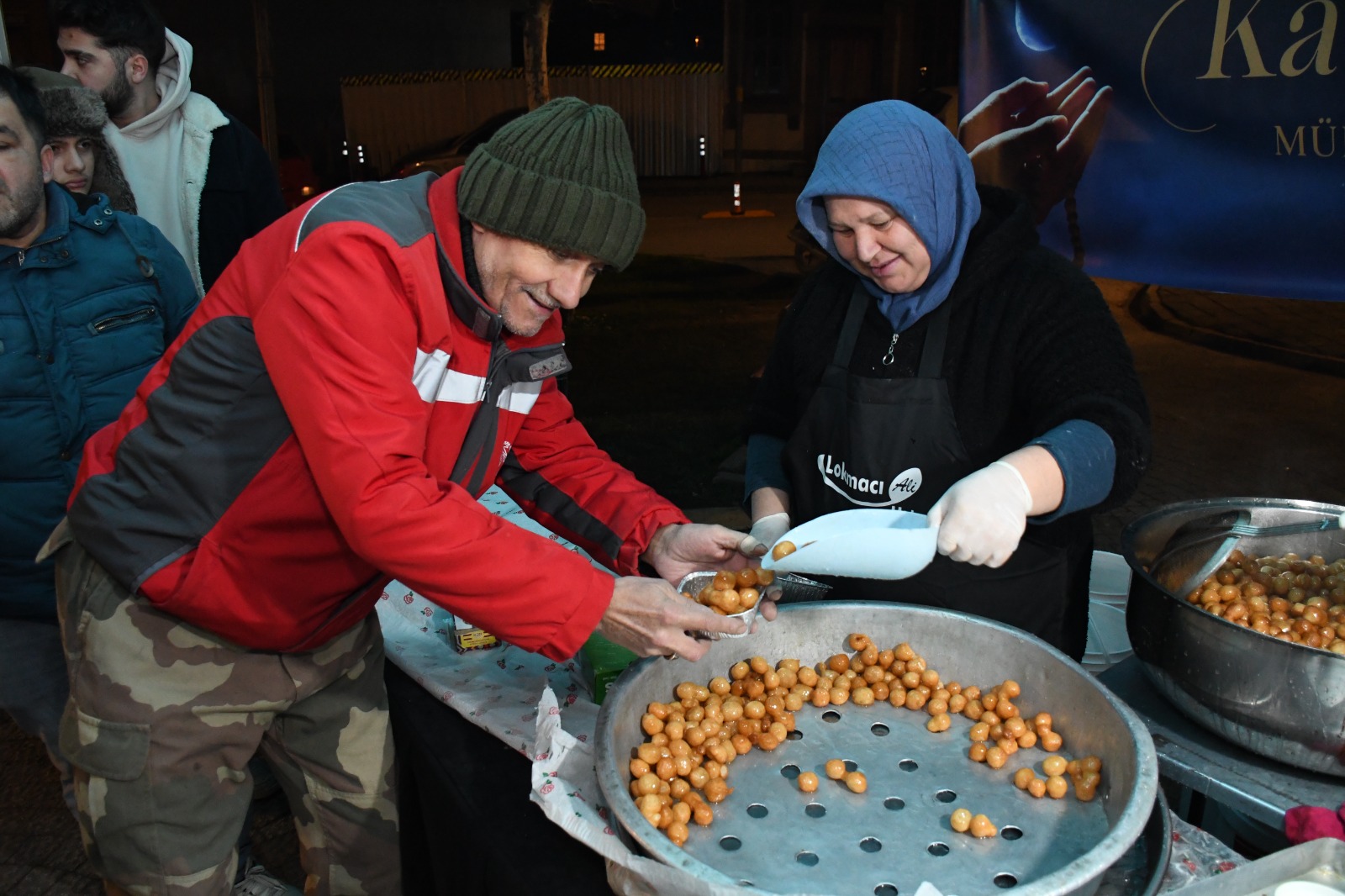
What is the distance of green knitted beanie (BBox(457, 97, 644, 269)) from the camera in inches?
61.2

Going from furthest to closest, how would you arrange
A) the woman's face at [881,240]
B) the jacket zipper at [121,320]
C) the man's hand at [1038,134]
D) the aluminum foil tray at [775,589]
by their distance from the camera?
the man's hand at [1038,134] → the jacket zipper at [121,320] → the woman's face at [881,240] → the aluminum foil tray at [775,589]

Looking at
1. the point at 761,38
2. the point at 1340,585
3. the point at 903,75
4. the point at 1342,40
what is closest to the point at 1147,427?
the point at 1340,585

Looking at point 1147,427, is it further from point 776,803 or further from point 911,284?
point 776,803

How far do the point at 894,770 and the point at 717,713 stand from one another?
301 millimetres

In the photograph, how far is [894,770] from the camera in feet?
5.41

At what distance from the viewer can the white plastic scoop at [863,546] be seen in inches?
63.6

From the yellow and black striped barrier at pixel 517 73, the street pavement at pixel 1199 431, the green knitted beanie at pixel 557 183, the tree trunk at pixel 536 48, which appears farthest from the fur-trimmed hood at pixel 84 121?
the yellow and black striped barrier at pixel 517 73

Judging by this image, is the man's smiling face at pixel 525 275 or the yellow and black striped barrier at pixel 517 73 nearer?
the man's smiling face at pixel 525 275

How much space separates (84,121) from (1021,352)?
8.68ft

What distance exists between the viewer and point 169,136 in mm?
3309

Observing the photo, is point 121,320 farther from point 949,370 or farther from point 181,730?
point 949,370

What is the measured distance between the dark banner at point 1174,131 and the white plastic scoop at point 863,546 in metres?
2.49

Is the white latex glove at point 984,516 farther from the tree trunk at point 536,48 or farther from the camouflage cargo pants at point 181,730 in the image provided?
the tree trunk at point 536,48

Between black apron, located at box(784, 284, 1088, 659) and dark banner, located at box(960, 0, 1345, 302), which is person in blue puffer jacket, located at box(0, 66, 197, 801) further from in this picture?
dark banner, located at box(960, 0, 1345, 302)
